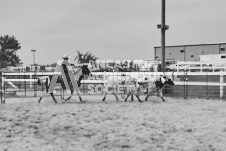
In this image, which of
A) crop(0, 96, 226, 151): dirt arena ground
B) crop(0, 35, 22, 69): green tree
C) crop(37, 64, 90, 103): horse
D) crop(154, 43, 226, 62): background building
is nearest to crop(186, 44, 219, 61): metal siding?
crop(154, 43, 226, 62): background building

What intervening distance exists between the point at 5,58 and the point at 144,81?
5602 centimetres

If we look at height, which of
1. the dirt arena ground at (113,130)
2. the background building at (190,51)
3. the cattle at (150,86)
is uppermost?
the background building at (190,51)

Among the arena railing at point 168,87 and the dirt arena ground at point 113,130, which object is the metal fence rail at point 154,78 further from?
the dirt arena ground at point 113,130

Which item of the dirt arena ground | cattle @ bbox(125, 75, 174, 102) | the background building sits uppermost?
the background building

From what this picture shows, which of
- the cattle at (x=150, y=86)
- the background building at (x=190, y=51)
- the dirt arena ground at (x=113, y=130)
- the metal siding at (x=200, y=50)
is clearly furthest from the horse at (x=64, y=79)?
the metal siding at (x=200, y=50)

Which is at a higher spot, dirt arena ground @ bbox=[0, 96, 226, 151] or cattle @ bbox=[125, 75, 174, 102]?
cattle @ bbox=[125, 75, 174, 102]

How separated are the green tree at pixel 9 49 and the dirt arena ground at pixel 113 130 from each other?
56.8 metres

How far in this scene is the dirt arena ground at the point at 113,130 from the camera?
5211mm

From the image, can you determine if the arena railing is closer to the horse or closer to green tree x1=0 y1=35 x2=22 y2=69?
the horse

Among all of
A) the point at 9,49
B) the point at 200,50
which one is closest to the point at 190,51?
the point at 200,50

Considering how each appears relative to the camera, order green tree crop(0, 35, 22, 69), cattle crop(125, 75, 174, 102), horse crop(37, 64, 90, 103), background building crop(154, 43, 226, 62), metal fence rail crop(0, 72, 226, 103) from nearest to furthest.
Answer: horse crop(37, 64, 90, 103), cattle crop(125, 75, 174, 102), metal fence rail crop(0, 72, 226, 103), background building crop(154, 43, 226, 62), green tree crop(0, 35, 22, 69)

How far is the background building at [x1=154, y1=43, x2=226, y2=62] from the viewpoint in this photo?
51.1m

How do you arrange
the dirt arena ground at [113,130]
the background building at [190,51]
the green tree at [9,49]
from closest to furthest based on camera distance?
the dirt arena ground at [113,130], the background building at [190,51], the green tree at [9,49]

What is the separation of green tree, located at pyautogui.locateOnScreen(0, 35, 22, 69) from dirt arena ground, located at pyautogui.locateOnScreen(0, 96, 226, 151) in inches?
2235
